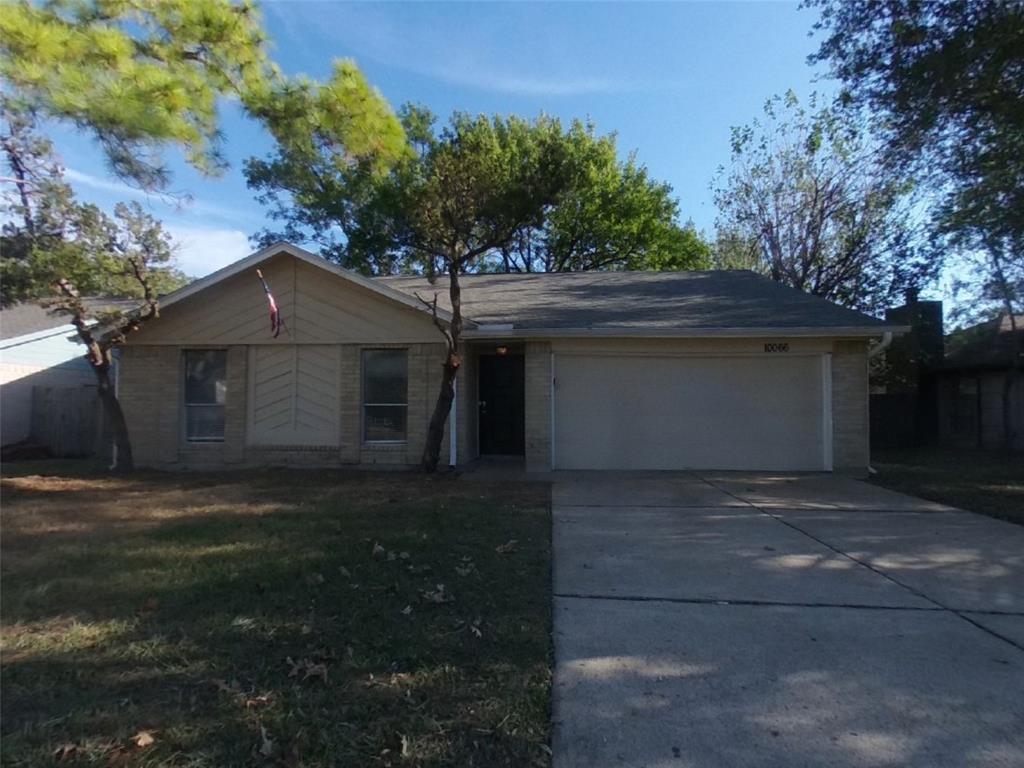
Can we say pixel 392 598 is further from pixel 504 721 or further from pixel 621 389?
pixel 621 389

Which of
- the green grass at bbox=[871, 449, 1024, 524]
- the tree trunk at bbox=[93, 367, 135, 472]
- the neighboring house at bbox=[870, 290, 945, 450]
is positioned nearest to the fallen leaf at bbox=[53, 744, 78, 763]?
the green grass at bbox=[871, 449, 1024, 524]

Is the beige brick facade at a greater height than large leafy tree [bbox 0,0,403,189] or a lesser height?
lesser

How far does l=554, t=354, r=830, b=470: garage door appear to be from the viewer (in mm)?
12219

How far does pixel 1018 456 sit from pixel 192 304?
18327 millimetres

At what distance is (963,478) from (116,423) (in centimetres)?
1439

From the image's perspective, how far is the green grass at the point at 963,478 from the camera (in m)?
8.94

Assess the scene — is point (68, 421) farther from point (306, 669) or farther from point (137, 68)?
point (306, 669)

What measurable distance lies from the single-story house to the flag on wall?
5.0 inches

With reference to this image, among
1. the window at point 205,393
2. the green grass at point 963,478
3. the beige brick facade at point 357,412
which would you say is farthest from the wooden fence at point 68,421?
the green grass at point 963,478

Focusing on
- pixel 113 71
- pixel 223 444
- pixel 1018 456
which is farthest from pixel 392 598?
pixel 1018 456

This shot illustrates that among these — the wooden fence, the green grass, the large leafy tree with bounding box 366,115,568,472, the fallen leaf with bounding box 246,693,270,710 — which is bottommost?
the fallen leaf with bounding box 246,693,270,710

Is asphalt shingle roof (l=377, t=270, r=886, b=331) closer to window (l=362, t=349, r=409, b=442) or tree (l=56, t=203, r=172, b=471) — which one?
window (l=362, t=349, r=409, b=442)

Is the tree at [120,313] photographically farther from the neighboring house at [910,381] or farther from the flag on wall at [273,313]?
the neighboring house at [910,381]

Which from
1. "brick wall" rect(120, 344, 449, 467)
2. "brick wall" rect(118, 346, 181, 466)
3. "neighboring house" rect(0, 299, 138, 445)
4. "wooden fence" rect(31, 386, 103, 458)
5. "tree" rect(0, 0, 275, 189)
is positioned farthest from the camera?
"neighboring house" rect(0, 299, 138, 445)
